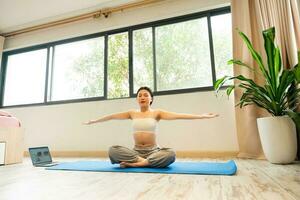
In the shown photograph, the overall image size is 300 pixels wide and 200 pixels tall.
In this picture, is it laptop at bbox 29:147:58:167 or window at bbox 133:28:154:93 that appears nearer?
laptop at bbox 29:147:58:167

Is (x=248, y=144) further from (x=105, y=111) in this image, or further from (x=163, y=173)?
(x=105, y=111)

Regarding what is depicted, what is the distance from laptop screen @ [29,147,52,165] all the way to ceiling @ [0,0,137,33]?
87.8 inches

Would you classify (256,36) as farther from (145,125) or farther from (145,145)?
(145,145)

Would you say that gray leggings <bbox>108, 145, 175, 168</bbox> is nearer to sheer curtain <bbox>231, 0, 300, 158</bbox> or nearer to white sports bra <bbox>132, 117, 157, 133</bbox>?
white sports bra <bbox>132, 117, 157, 133</bbox>

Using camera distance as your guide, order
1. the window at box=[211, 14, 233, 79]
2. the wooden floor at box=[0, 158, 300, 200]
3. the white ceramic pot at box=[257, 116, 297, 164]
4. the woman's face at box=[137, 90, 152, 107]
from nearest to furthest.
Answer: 1. the wooden floor at box=[0, 158, 300, 200]
2. the white ceramic pot at box=[257, 116, 297, 164]
3. the woman's face at box=[137, 90, 152, 107]
4. the window at box=[211, 14, 233, 79]

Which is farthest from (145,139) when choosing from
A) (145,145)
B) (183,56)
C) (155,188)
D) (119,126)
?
(183,56)

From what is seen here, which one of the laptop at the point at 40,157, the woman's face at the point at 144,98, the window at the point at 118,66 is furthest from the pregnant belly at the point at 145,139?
the window at the point at 118,66

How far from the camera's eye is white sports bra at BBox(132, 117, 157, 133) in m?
1.81

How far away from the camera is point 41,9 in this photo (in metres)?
3.30

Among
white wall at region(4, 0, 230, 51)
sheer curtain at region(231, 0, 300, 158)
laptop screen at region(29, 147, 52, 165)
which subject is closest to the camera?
laptop screen at region(29, 147, 52, 165)

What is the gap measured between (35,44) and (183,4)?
108 inches

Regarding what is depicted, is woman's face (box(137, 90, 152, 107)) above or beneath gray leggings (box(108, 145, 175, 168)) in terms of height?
above

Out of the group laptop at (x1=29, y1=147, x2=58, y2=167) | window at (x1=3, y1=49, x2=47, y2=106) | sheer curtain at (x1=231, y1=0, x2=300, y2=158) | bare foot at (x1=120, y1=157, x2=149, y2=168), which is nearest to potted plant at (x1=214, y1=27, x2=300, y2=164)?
sheer curtain at (x1=231, y1=0, x2=300, y2=158)

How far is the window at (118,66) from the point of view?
318cm
